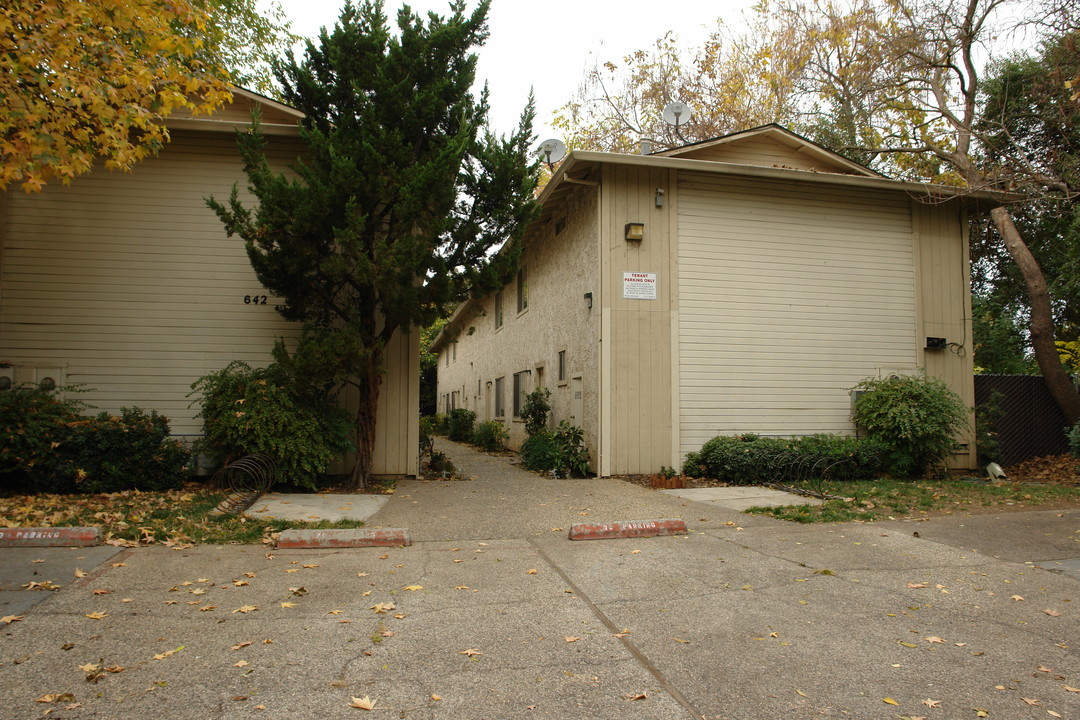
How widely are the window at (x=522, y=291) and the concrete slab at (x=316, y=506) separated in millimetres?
8983

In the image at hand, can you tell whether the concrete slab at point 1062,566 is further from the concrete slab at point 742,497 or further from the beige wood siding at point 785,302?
the beige wood siding at point 785,302

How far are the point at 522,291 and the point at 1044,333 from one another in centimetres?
1128

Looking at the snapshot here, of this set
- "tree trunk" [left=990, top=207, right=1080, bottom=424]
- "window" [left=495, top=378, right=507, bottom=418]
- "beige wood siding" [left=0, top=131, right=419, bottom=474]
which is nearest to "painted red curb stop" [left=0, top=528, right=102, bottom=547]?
"beige wood siding" [left=0, top=131, right=419, bottom=474]

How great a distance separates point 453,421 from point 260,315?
47.6 ft

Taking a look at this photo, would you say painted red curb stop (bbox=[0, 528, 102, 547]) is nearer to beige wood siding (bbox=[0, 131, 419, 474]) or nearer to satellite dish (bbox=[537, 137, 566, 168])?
beige wood siding (bbox=[0, 131, 419, 474])

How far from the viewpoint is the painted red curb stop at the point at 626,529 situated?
680cm

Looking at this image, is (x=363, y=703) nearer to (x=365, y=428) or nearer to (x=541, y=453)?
(x=365, y=428)

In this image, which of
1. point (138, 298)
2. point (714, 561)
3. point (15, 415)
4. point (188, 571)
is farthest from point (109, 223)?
point (714, 561)

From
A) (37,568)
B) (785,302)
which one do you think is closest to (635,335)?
(785,302)

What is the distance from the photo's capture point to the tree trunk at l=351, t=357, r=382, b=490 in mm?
9844

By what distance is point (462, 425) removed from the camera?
23453 mm

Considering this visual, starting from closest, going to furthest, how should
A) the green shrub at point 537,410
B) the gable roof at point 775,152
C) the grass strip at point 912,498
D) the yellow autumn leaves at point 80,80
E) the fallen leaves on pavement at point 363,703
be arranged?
1. the fallen leaves on pavement at point 363,703
2. the yellow autumn leaves at point 80,80
3. the grass strip at point 912,498
4. the gable roof at point 775,152
5. the green shrub at point 537,410

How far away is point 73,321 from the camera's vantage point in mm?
10281

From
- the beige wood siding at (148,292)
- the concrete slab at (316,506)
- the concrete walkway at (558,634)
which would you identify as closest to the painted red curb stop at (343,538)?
the concrete walkway at (558,634)
